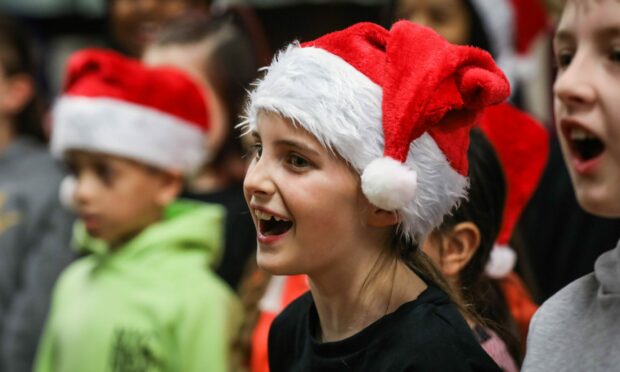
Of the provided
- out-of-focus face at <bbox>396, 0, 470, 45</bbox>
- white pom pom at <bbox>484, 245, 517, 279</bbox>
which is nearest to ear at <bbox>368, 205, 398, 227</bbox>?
white pom pom at <bbox>484, 245, 517, 279</bbox>

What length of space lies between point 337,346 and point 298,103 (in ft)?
1.24

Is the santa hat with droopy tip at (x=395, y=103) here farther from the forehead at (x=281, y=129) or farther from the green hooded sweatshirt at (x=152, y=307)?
the green hooded sweatshirt at (x=152, y=307)

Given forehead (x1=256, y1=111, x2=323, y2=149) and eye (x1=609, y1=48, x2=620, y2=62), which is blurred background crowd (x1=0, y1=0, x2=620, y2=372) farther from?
eye (x1=609, y1=48, x2=620, y2=62)

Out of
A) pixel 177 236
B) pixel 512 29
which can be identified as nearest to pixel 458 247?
pixel 177 236

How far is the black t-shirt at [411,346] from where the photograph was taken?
1547 millimetres

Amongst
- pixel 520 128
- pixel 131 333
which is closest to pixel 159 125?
pixel 131 333

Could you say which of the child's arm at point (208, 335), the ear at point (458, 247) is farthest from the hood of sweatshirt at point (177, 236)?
the ear at point (458, 247)

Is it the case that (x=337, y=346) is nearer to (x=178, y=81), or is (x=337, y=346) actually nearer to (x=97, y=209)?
(x=97, y=209)

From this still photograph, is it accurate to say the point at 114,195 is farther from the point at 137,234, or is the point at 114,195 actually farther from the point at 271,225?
the point at 271,225

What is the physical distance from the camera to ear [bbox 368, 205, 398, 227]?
1.66 meters

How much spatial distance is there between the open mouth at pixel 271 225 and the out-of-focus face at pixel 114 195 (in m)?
1.18

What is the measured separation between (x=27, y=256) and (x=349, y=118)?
1998mm

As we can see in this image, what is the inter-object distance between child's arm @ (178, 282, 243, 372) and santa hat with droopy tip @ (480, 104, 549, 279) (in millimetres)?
760

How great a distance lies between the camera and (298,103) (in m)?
1.63
